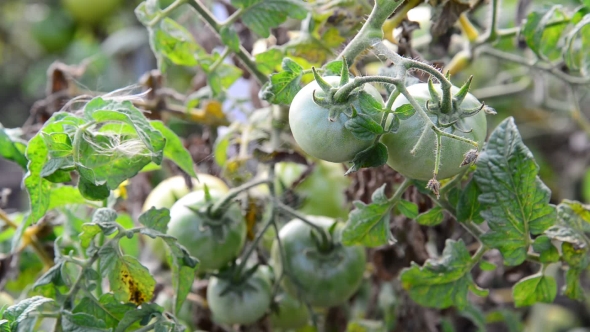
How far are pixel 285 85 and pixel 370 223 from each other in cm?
17

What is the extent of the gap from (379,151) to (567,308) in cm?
121

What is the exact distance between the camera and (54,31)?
1706 millimetres

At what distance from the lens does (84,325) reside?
1.88ft

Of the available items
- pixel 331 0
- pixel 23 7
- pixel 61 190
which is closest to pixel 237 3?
pixel 331 0

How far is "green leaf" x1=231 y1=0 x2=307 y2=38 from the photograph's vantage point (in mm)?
683

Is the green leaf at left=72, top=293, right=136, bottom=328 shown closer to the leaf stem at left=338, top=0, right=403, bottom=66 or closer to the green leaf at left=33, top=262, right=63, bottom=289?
the green leaf at left=33, top=262, right=63, bottom=289

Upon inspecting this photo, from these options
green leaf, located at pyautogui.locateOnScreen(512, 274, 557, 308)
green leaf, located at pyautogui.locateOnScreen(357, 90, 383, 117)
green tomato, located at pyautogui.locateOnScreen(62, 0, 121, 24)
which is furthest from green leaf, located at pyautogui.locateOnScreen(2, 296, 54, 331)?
green tomato, located at pyautogui.locateOnScreen(62, 0, 121, 24)

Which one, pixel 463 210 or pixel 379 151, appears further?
pixel 463 210

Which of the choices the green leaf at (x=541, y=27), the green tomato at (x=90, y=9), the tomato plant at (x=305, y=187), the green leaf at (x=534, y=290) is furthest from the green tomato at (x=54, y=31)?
the green leaf at (x=534, y=290)

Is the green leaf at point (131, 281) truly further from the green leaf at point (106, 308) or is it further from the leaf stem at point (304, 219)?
the leaf stem at point (304, 219)

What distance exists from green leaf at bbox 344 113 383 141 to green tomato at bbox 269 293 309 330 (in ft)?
1.32

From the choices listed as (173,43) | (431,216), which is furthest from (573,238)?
(173,43)

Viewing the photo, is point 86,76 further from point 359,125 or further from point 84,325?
point 359,125

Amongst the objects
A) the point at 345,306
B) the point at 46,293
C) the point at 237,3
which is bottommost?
the point at 345,306
